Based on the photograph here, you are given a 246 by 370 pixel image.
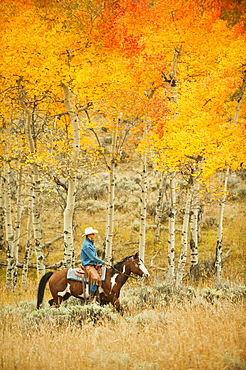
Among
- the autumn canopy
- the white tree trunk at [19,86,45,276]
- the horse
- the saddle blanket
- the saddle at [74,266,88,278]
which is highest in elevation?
the autumn canopy

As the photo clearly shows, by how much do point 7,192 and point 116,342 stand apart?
9.05 meters

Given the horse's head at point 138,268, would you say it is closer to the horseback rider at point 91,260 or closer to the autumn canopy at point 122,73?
the horseback rider at point 91,260

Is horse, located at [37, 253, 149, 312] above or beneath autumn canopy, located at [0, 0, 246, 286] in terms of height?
beneath

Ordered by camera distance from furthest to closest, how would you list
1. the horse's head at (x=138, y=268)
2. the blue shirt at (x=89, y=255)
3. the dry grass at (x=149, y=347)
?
1. the horse's head at (x=138, y=268)
2. the blue shirt at (x=89, y=255)
3. the dry grass at (x=149, y=347)

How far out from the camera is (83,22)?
34.6 feet

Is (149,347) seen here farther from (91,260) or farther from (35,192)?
(35,192)

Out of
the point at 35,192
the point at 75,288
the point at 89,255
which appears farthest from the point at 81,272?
the point at 35,192

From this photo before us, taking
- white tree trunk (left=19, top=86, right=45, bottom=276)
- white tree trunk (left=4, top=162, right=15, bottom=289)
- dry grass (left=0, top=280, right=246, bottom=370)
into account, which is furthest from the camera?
white tree trunk (left=4, top=162, right=15, bottom=289)

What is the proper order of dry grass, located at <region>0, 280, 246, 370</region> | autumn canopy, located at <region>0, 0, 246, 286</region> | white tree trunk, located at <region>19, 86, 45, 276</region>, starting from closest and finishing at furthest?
dry grass, located at <region>0, 280, 246, 370</region>
autumn canopy, located at <region>0, 0, 246, 286</region>
white tree trunk, located at <region>19, 86, 45, 276</region>

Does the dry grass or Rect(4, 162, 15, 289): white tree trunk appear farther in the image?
Rect(4, 162, 15, 289): white tree trunk

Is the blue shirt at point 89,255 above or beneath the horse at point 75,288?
above

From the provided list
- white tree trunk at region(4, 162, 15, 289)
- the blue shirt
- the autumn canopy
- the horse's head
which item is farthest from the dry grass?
white tree trunk at region(4, 162, 15, 289)

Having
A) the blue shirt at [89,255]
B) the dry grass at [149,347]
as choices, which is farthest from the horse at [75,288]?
the dry grass at [149,347]

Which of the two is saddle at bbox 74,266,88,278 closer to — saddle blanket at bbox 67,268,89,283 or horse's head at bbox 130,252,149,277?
saddle blanket at bbox 67,268,89,283
